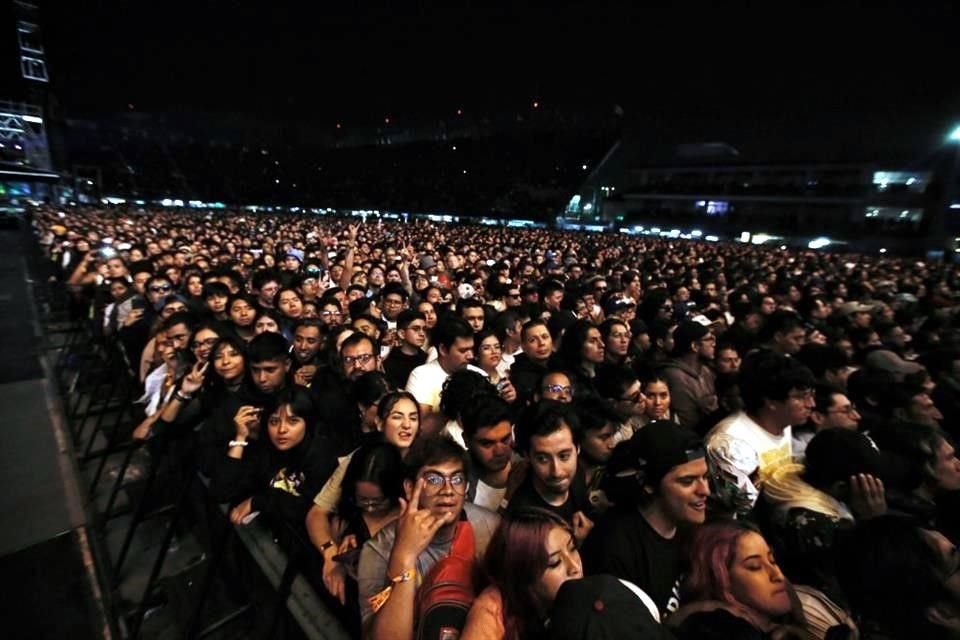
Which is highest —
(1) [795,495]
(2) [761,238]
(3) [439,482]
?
(2) [761,238]

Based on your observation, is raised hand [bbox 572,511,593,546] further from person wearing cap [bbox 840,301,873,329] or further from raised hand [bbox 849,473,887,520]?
person wearing cap [bbox 840,301,873,329]

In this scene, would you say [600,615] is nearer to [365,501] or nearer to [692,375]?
[365,501]

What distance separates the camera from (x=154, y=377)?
4.05m

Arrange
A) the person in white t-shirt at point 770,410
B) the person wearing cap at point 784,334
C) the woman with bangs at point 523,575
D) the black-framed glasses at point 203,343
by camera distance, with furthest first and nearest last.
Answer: the person wearing cap at point 784,334
the black-framed glasses at point 203,343
the person in white t-shirt at point 770,410
the woman with bangs at point 523,575

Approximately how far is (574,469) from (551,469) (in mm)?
153

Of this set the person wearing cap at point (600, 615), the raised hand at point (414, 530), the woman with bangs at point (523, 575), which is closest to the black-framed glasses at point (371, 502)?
the raised hand at point (414, 530)

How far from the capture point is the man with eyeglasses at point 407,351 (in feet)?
15.0

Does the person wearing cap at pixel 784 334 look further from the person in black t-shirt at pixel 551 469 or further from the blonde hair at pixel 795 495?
the person in black t-shirt at pixel 551 469

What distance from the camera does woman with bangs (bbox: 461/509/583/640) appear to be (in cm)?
144

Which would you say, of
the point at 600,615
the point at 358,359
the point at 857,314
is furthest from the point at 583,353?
the point at 857,314

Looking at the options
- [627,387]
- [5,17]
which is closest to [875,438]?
[627,387]

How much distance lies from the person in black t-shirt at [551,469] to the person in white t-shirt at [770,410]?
1.11 meters

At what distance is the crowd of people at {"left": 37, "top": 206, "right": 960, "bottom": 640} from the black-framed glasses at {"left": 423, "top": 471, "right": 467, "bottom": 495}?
0.04 feet

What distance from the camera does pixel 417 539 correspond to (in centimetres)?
161
